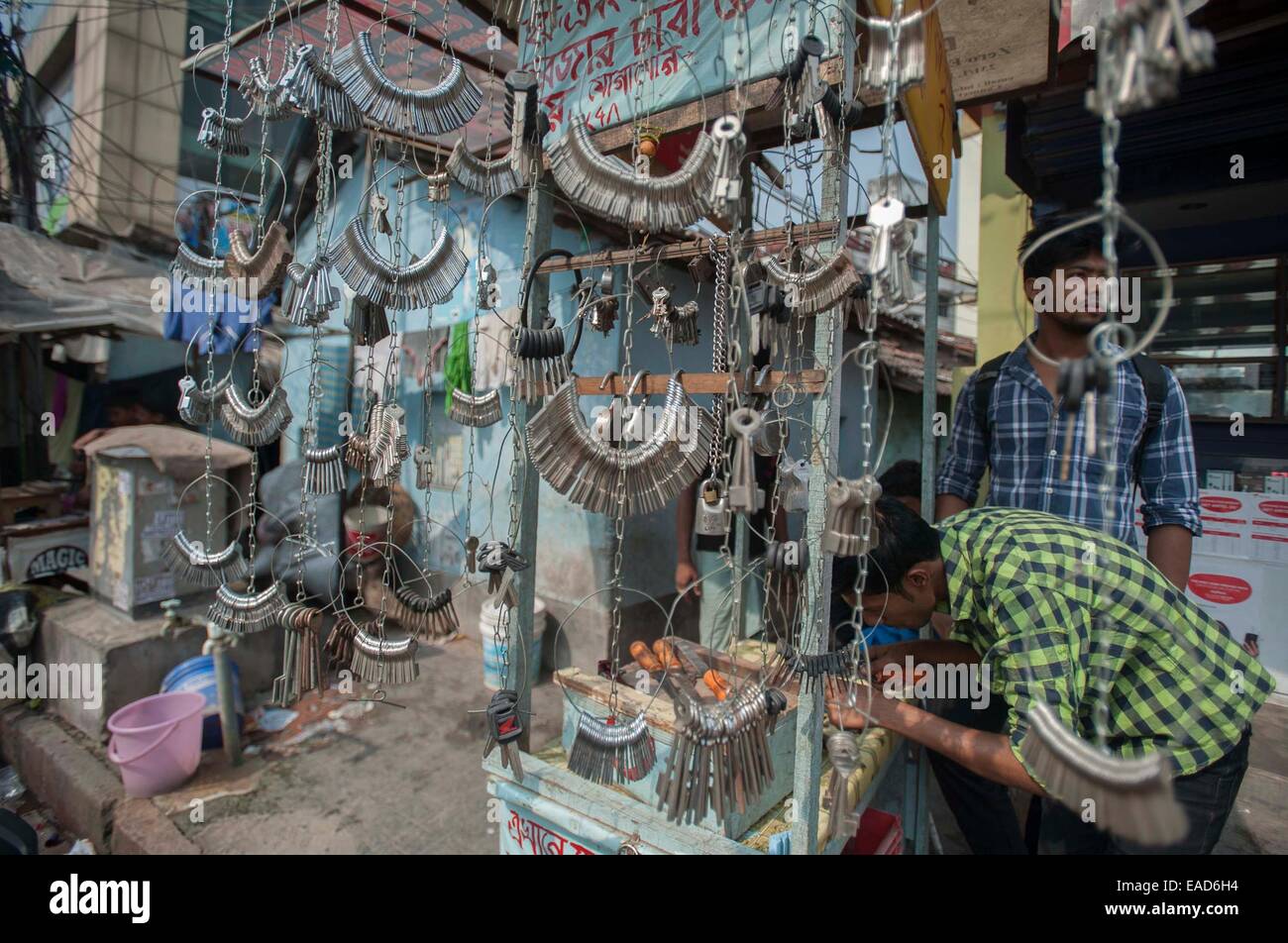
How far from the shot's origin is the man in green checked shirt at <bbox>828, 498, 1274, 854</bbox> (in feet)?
5.61

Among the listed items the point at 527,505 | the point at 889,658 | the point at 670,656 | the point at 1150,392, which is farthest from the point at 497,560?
the point at 1150,392

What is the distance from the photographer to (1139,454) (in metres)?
2.38

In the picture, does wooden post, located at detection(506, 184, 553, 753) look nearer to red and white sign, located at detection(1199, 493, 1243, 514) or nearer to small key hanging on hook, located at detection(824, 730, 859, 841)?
small key hanging on hook, located at detection(824, 730, 859, 841)

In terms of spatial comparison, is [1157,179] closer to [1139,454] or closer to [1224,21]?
[1224,21]

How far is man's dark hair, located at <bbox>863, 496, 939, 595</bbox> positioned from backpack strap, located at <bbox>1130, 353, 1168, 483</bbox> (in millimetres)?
1080

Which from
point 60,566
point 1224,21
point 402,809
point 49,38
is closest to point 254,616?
point 402,809

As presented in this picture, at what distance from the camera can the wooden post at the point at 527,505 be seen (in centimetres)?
225

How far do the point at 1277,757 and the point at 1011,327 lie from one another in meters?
3.20

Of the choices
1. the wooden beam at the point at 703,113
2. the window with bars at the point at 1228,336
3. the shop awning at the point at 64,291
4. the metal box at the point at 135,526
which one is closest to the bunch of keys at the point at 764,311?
the wooden beam at the point at 703,113

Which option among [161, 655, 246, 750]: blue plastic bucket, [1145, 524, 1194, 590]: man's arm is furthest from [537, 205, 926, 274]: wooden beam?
[161, 655, 246, 750]: blue plastic bucket

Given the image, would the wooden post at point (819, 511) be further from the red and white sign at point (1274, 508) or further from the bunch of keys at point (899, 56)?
the red and white sign at point (1274, 508)

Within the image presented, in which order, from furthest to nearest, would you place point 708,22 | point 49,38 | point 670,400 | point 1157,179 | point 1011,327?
point 49,38, point 1011,327, point 1157,179, point 708,22, point 670,400

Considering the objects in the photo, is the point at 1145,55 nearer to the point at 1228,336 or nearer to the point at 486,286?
the point at 486,286

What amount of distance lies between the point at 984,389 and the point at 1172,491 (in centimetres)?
72
